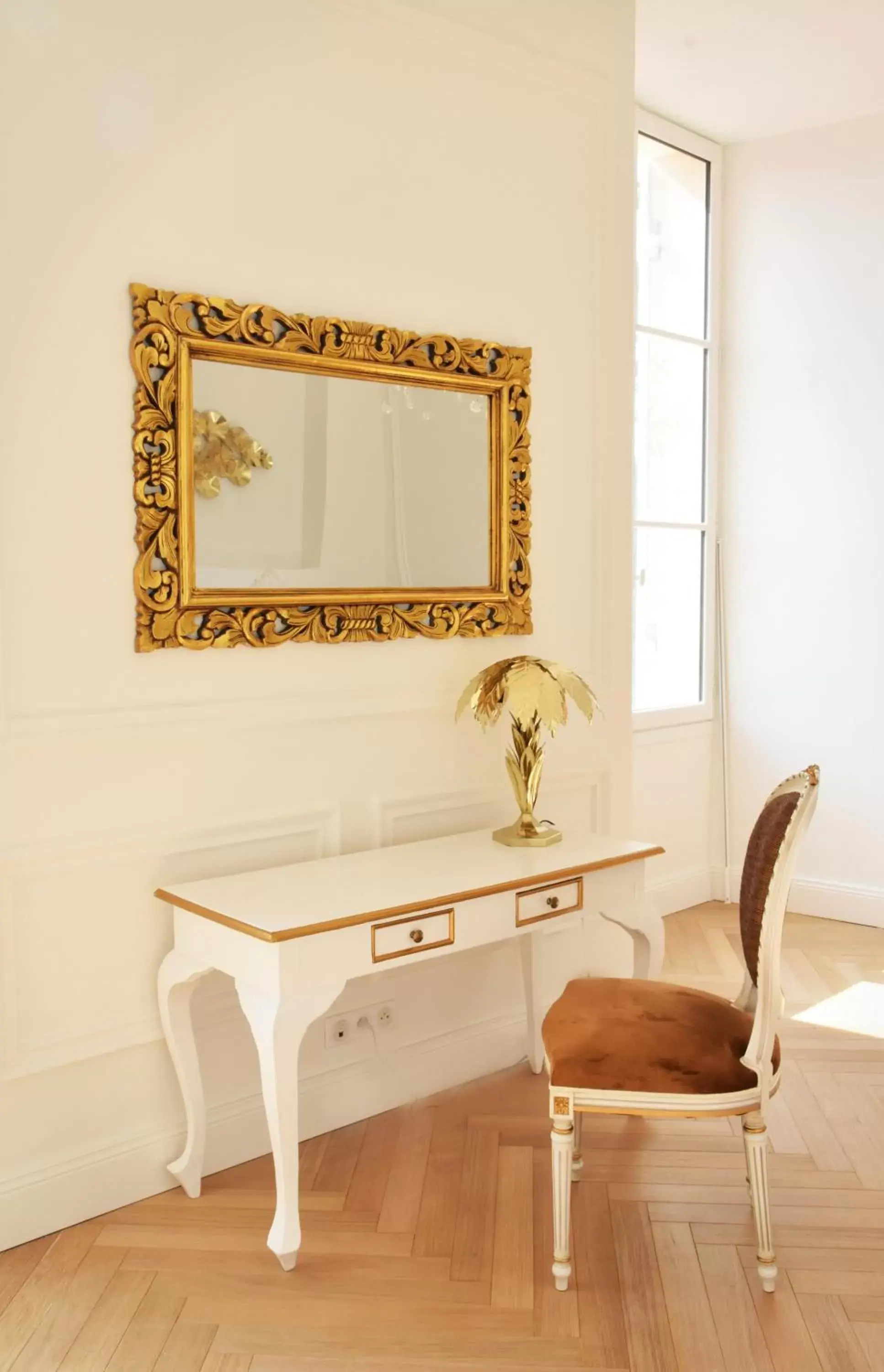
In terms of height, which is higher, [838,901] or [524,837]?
[524,837]

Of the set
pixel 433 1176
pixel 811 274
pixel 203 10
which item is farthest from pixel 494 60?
pixel 433 1176

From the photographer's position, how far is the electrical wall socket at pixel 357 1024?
2.97m

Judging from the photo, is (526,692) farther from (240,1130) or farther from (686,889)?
(686,889)

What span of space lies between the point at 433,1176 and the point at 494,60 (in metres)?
2.71

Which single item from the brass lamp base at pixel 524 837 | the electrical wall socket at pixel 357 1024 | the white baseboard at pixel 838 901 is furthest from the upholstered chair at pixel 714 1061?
the white baseboard at pixel 838 901

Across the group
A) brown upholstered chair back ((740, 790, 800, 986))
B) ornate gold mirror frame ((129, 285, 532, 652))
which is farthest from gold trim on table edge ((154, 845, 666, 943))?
ornate gold mirror frame ((129, 285, 532, 652))

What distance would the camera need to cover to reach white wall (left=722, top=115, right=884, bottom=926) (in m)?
4.56

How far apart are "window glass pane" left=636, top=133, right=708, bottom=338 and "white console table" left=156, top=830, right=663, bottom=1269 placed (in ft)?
8.15

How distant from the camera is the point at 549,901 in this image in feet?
8.96

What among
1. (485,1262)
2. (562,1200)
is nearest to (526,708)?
(562,1200)

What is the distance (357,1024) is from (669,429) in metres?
2.76

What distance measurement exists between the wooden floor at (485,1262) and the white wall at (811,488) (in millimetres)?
1741

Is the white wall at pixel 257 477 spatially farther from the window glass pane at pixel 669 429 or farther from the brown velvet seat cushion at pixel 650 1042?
the window glass pane at pixel 669 429

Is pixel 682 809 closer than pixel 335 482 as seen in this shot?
No
